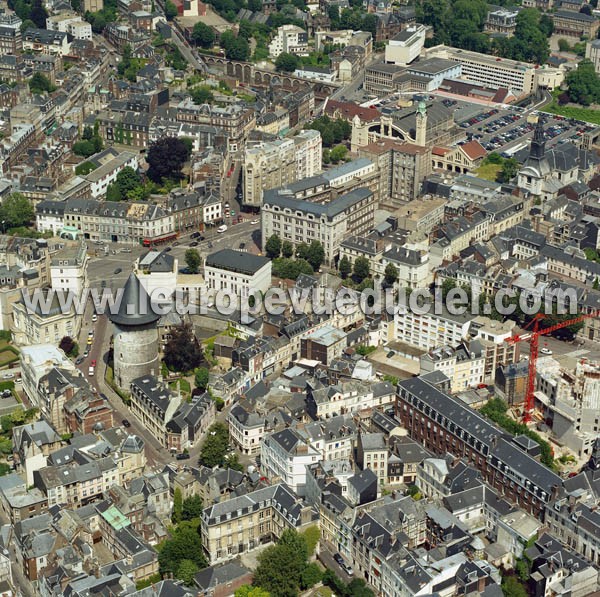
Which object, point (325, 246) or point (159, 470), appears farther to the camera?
point (325, 246)

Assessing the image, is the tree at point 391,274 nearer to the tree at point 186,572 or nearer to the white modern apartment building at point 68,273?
the white modern apartment building at point 68,273

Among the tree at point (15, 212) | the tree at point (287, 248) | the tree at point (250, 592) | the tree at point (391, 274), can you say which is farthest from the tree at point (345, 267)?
the tree at point (250, 592)

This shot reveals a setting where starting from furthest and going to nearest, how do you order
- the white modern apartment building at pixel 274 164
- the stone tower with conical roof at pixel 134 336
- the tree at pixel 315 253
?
the white modern apartment building at pixel 274 164 < the tree at pixel 315 253 < the stone tower with conical roof at pixel 134 336

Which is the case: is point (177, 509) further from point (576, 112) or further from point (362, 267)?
point (576, 112)

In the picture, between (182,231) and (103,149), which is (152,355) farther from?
(103,149)

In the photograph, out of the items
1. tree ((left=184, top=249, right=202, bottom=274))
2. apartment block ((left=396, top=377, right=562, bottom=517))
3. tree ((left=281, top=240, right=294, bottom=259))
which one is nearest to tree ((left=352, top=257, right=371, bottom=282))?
tree ((left=281, top=240, right=294, bottom=259))

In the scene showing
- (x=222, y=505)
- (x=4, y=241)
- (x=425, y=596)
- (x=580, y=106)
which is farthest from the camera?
(x=580, y=106)

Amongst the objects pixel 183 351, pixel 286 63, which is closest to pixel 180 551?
pixel 183 351

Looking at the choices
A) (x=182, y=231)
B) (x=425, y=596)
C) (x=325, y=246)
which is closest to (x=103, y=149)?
(x=182, y=231)
